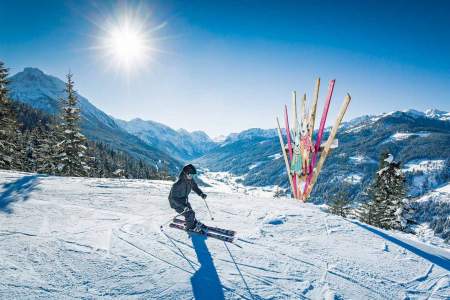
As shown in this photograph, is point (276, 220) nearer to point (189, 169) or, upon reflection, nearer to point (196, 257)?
point (189, 169)

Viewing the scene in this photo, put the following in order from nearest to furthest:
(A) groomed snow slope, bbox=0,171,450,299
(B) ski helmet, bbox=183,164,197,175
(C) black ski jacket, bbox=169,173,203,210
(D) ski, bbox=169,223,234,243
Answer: (A) groomed snow slope, bbox=0,171,450,299 → (D) ski, bbox=169,223,234,243 → (B) ski helmet, bbox=183,164,197,175 → (C) black ski jacket, bbox=169,173,203,210

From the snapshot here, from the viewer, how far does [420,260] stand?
7277 mm

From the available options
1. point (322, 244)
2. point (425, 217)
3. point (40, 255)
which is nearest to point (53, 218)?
point (40, 255)

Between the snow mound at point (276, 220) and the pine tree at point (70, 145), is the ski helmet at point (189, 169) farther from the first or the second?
the pine tree at point (70, 145)

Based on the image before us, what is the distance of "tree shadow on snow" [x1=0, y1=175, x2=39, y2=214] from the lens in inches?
368

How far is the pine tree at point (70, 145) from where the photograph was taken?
29359 mm

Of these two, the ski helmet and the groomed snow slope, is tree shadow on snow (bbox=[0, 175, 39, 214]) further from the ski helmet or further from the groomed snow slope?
the ski helmet

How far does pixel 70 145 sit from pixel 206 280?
29292 mm

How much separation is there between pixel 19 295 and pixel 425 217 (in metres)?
244

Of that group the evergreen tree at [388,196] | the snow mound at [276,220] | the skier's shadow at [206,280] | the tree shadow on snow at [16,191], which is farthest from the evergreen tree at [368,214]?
the tree shadow on snow at [16,191]

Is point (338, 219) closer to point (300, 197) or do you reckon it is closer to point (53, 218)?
point (300, 197)

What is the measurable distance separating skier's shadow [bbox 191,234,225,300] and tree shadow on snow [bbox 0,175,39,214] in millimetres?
6444

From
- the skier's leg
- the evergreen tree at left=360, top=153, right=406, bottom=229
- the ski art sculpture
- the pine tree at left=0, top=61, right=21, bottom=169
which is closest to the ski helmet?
the skier's leg

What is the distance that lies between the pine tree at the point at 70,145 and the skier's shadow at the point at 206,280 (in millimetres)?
27608
